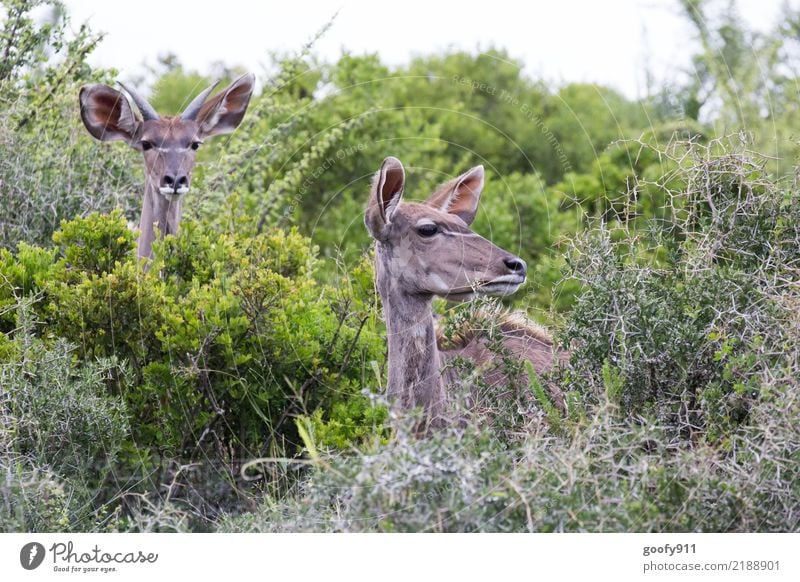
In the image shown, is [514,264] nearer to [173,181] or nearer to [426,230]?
[426,230]

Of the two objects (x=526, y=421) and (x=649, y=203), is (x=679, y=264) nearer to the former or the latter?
(x=526, y=421)

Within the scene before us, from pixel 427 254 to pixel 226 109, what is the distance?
10.3ft

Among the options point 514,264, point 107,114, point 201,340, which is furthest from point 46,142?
point 514,264

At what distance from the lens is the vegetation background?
5.02 m

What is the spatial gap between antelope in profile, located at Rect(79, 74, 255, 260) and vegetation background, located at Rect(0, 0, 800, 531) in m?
0.43

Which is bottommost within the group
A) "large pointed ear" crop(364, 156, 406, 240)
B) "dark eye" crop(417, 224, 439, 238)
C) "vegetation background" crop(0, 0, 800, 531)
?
"vegetation background" crop(0, 0, 800, 531)

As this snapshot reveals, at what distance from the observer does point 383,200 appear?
665 cm

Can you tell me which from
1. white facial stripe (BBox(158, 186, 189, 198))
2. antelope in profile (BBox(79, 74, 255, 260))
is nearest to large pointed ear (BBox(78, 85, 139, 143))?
antelope in profile (BBox(79, 74, 255, 260))

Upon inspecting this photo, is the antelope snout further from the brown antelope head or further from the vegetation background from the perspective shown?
the brown antelope head
